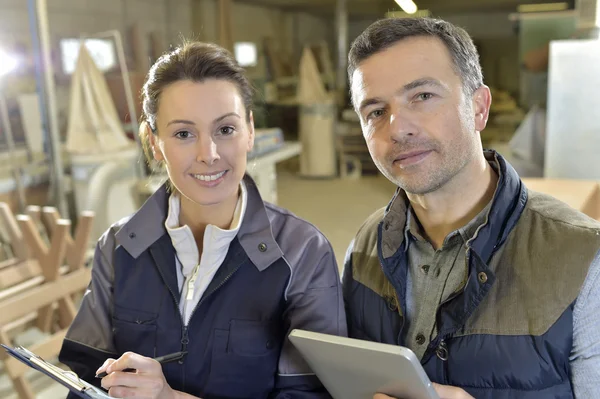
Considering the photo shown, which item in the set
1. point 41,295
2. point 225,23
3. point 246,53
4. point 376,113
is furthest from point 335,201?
point 376,113

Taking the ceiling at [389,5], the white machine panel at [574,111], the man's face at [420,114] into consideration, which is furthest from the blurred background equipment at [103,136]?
the ceiling at [389,5]

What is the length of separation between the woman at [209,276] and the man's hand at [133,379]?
12 cm

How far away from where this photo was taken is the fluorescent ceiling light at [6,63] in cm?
380

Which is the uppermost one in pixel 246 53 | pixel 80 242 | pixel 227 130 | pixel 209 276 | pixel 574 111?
pixel 246 53

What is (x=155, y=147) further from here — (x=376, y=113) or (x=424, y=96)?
(x=424, y=96)

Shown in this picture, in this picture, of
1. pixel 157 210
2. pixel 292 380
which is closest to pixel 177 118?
pixel 157 210

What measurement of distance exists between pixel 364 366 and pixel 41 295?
197cm

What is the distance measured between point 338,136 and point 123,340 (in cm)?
616

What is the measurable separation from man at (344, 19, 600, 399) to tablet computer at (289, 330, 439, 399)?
13 centimetres

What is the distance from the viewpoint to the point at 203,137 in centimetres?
130

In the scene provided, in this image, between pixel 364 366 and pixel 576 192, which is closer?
pixel 364 366

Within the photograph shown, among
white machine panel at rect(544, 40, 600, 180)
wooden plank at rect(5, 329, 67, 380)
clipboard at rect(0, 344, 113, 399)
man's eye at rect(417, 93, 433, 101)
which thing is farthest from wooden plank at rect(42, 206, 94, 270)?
white machine panel at rect(544, 40, 600, 180)

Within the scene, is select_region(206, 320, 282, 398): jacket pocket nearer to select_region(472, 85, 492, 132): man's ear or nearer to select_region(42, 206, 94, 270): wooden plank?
select_region(472, 85, 492, 132): man's ear

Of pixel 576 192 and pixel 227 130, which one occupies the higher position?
pixel 227 130
